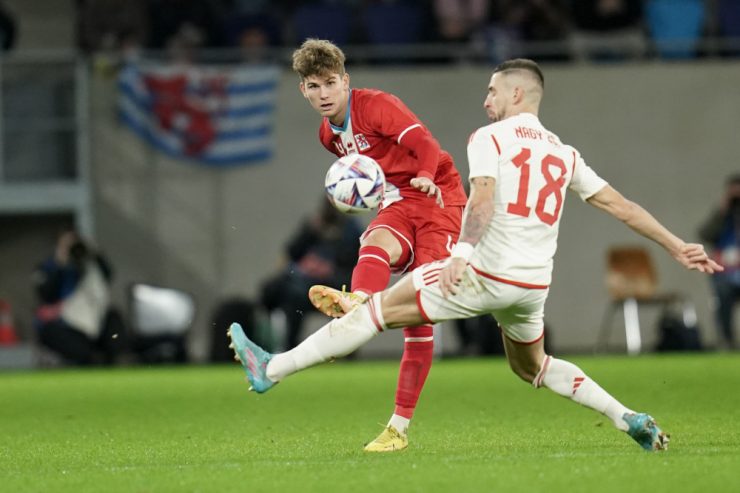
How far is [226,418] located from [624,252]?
32.7ft

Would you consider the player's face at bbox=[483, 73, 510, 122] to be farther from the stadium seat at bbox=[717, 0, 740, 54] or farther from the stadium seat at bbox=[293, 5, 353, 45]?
the stadium seat at bbox=[717, 0, 740, 54]

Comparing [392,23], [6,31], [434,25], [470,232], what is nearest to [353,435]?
[470,232]

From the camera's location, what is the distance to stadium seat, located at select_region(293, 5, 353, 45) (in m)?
19.3

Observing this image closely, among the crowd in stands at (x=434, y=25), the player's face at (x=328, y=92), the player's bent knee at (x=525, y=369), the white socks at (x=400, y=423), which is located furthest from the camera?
the crowd in stands at (x=434, y=25)

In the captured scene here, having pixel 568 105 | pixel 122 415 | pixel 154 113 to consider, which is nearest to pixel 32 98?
pixel 154 113

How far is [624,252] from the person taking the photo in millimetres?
18906

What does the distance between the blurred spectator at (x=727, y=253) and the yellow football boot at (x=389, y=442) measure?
421 inches

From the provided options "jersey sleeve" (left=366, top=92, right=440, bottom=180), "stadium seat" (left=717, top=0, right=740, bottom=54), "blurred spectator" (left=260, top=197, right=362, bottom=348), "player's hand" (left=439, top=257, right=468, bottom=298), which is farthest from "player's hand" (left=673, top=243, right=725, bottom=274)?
"stadium seat" (left=717, top=0, right=740, bottom=54)

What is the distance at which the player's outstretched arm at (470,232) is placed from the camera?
625 centimetres

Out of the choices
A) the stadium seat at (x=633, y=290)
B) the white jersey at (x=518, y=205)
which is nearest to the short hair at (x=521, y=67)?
the white jersey at (x=518, y=205)

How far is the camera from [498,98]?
6.71 meters

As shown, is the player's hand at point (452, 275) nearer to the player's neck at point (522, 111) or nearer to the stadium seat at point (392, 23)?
the player's neck at point (522, 111)

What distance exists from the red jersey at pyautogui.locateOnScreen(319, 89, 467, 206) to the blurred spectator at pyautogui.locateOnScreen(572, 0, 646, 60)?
39.6ft

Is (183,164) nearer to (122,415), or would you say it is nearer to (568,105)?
(568,105)
